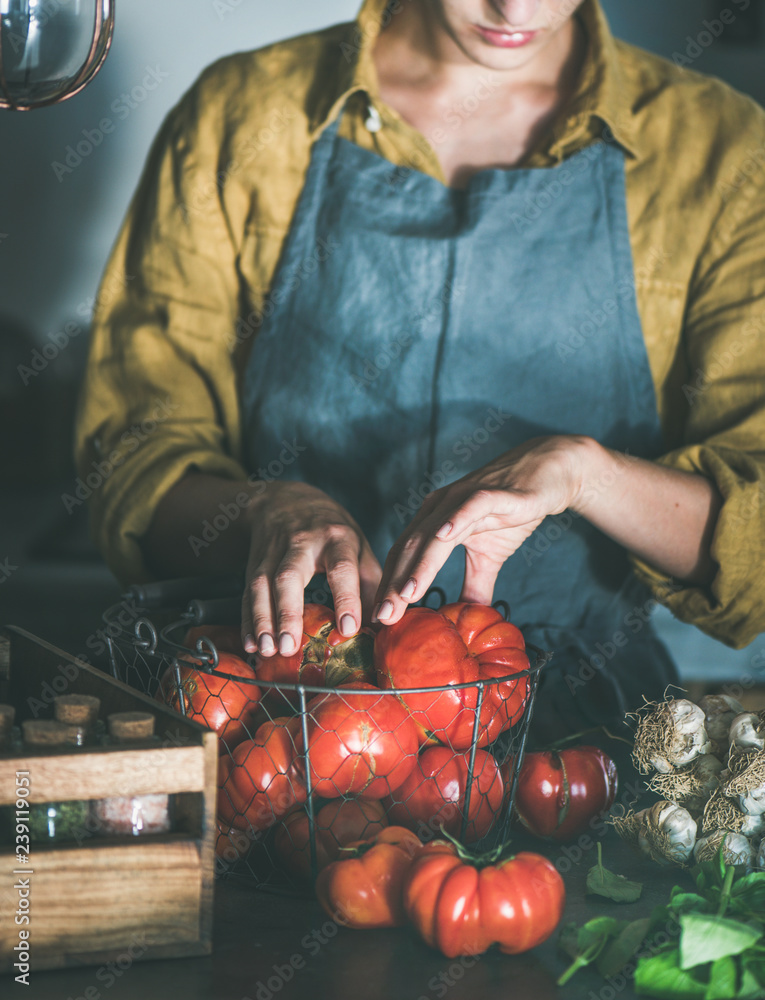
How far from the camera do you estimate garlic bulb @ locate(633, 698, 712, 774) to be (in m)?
0.68

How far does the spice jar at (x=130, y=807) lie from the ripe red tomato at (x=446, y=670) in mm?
157

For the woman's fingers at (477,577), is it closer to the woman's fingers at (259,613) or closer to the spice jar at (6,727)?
the woman's fingers at (259,613)

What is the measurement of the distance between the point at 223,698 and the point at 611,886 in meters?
0.26

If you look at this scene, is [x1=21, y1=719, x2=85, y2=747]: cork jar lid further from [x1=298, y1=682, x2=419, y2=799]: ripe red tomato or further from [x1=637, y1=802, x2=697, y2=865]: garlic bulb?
[x1=637, y1=802, x2=697, y2=865]: garlic bulb

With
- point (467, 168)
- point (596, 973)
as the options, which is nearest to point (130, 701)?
point (596, 973)

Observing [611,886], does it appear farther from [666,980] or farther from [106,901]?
[106,901]

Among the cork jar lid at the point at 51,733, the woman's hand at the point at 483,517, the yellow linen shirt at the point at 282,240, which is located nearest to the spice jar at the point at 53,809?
the cork jar lid at the point at 51,733

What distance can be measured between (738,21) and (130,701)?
1726 mm

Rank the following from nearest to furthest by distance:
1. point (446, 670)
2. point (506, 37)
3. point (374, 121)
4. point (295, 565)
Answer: point (446, 670) < point (295, 565) < point (506, 37) < point (374, 121)

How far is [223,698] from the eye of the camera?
0.65m

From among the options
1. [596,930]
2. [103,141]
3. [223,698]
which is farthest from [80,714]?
[103,141]

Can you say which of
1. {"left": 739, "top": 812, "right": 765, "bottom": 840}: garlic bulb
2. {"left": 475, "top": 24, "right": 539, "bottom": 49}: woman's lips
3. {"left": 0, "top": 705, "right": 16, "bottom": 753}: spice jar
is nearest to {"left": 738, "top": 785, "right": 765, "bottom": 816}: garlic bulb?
{"left": 739, "top": 812, "right": 765, "bottom": 840}: garlic bulb

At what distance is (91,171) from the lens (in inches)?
79.1

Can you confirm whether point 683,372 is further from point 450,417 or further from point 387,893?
point 387,893
